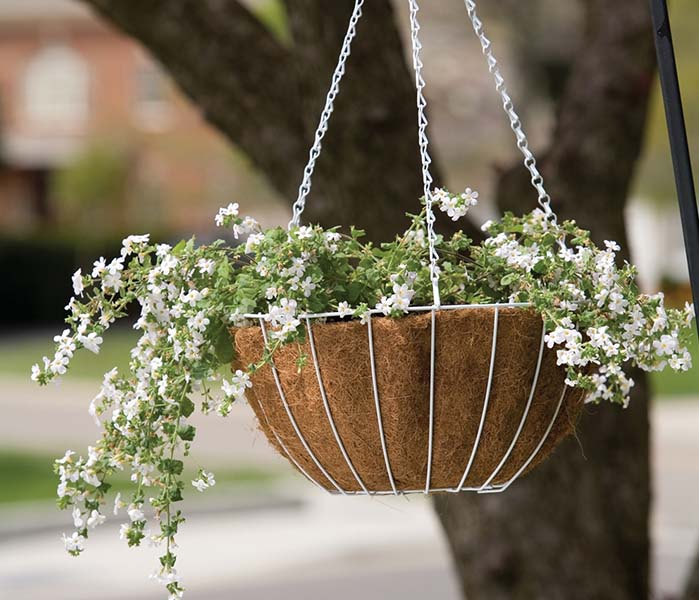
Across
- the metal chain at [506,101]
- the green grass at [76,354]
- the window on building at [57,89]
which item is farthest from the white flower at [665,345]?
the window on building at [57,89]

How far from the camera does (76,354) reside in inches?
750

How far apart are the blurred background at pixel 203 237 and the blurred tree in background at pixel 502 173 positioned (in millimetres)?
275

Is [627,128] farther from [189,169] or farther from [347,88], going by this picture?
[189,169]

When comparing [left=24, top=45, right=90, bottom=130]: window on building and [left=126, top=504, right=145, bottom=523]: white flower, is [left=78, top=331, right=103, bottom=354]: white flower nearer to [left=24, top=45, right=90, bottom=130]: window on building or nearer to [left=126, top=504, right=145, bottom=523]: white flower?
[left=126, top=504, right=145, bottom=523]: white flower

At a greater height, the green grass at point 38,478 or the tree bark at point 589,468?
the green grass at point 38,478

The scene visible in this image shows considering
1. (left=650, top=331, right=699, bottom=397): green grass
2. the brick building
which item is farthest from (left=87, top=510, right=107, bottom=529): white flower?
the brick building

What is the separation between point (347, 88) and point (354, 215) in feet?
0.99

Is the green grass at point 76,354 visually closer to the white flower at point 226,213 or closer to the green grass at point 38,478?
the green grass at point 38,478

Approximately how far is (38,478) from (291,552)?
2.79m

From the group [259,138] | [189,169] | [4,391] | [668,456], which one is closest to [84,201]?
[189,169]

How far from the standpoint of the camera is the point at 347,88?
295 cm

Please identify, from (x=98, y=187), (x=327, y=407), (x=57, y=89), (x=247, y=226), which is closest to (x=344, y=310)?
(x=327, y=407)

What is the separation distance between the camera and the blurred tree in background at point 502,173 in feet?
9.82

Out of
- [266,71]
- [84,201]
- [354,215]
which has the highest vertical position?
[84,201]
